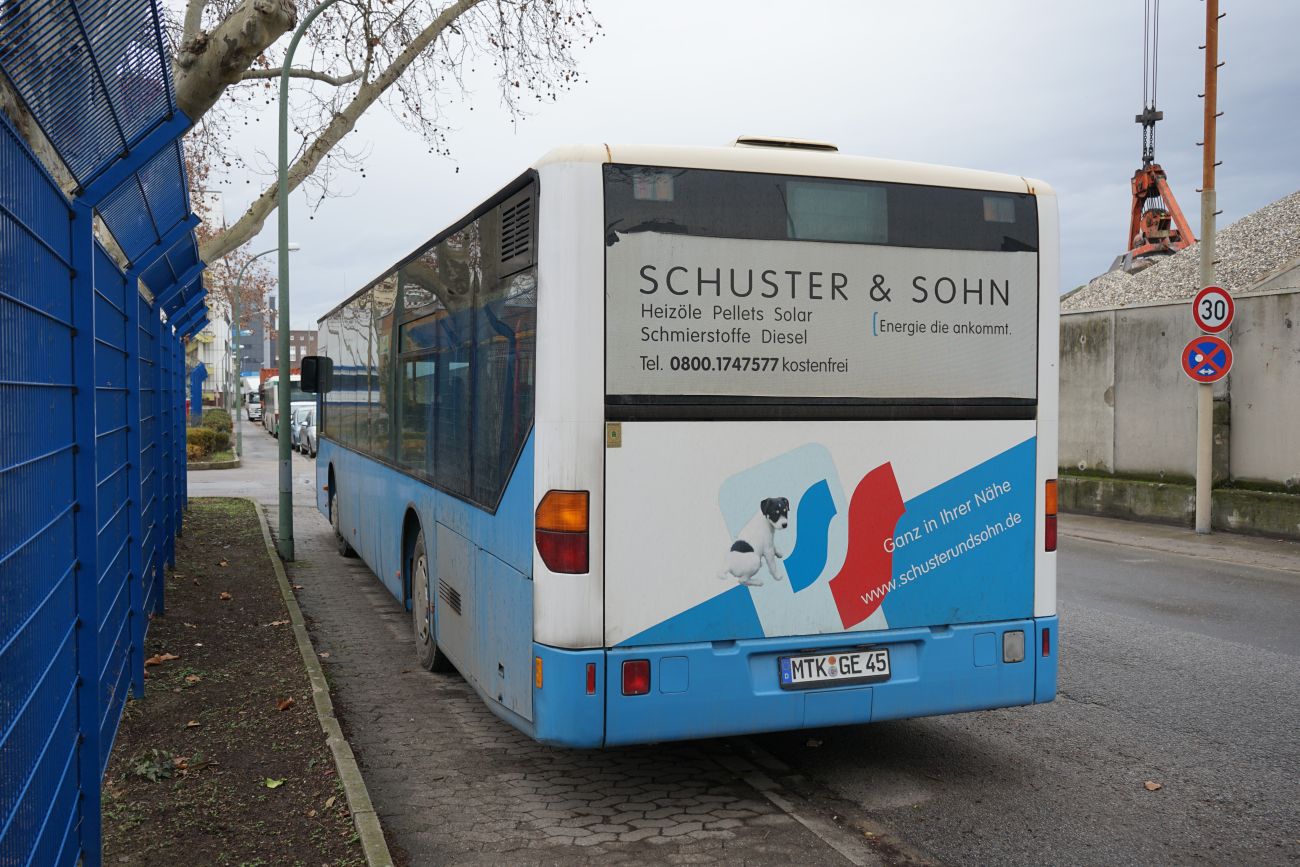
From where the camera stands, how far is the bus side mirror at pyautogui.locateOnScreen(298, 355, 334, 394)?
12.4m

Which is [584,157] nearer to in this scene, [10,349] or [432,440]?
[10,349]

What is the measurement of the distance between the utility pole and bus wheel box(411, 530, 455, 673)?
36.4 feet

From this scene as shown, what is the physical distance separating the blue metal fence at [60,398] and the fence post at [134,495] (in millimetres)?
670

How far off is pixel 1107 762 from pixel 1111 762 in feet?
0.06

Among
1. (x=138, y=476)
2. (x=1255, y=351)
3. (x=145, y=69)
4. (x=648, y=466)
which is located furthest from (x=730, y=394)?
(x=1255, y=351)

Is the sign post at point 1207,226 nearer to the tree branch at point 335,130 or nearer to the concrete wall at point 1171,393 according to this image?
the concrete wall at point 1171,393

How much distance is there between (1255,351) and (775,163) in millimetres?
12341

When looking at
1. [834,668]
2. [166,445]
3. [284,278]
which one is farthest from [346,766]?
[284,278]

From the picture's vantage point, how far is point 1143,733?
20.2ft

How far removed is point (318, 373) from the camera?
40.7 feet

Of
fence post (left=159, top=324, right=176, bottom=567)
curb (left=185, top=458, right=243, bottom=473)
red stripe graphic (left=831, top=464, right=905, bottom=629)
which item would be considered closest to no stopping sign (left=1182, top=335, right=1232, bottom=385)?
red stripe graphic (left=831, top=464, right=905, bottom=629)

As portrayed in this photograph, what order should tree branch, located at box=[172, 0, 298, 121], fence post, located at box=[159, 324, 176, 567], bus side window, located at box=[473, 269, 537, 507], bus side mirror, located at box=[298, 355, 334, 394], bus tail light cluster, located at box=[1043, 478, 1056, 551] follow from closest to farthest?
bus side window, located at box=[473, 269, 537, 507] < bus tail light cluster, located at box=[1043, 478, 1056, 551] < tree branch, located at box=[172, 0, 298, 121] < fence post, located at box=[159, 324, 176, 567] < bus side mirror, located at box=[298, 355, 334, 394]

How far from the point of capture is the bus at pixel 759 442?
4672 millimetres

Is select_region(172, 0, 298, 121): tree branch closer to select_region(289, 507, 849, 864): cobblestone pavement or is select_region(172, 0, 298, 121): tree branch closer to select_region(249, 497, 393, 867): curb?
select_region(249, 497, 393, 867): curb
